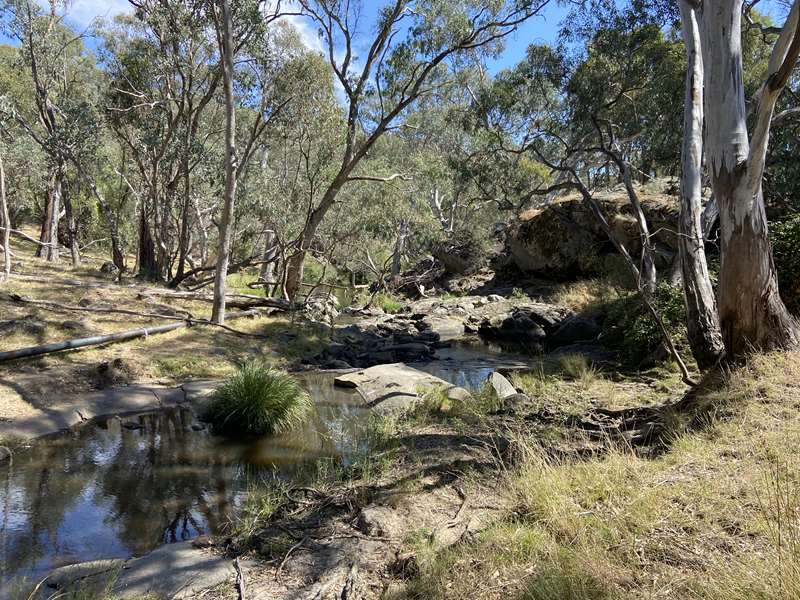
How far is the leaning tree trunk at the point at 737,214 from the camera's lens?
5.32 meters

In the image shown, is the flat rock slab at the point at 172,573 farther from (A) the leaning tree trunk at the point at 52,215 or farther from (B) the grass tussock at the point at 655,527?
(A) the leaning tree trunk at the point at 52,215

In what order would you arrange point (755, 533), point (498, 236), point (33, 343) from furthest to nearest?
point (498, 236) → point (33, 343) → point (755, 533)

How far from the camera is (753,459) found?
3.75 m

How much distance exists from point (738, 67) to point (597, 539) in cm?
497

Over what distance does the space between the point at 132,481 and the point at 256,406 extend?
6.02ft

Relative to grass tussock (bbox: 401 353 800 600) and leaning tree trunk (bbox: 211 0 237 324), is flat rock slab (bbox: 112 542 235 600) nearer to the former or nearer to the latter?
grass tussock (bbox: 401 353 800 600)

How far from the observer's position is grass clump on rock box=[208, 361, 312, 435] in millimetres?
6836

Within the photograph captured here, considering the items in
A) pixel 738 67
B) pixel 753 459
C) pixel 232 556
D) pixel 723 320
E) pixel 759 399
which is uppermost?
pixel 738 67

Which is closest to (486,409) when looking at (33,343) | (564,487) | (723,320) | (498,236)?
(723,320)

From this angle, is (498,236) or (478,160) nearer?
(478,160)

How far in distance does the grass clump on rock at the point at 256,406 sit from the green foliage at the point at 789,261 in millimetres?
7462

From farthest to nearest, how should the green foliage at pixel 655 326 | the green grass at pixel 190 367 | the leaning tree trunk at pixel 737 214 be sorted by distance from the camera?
the green foliage at pixel 655 326 < the green grass at pixel 190 367 < the leaning tree trunk at pixel 737 214

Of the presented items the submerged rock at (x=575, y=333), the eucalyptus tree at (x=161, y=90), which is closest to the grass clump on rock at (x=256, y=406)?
the submerged rock at (x=575, y=333)

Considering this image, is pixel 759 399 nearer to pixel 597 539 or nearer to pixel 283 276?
pixel 597 539
